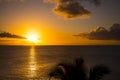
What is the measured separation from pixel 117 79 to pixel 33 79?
22.3m

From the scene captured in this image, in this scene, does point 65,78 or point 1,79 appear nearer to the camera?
point 65,78

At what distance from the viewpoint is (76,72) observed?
57.3 feet

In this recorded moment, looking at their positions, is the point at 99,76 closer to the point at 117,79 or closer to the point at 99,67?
the point at 99,67

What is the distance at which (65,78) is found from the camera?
1739 cm

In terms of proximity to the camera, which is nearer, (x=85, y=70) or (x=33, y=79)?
(x=85, y=70)

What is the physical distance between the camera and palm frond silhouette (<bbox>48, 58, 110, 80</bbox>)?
17.3 m

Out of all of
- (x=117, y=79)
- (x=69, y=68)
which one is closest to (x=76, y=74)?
(x=69, y=68)

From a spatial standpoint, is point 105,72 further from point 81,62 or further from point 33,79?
point 33,79

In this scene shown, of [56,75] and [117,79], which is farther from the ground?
[56,75]

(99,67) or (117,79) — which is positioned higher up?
(99,67)

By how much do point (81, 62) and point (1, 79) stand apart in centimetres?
5680

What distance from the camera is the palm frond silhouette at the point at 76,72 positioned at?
17312mm

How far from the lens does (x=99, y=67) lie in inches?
688

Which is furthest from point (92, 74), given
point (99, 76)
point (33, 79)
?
point (33, 79)
